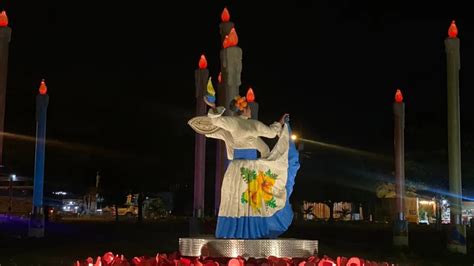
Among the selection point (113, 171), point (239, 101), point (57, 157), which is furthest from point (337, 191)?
point (239, 101)

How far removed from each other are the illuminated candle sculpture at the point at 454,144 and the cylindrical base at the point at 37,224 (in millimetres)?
12494

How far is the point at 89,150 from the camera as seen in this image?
102 ft

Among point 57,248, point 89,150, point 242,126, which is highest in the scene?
point 89,150

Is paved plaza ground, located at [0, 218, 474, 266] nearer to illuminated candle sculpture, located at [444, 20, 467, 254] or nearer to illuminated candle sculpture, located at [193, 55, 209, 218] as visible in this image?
illuminated candle sculpture, located at [444, 20, 467, 254]

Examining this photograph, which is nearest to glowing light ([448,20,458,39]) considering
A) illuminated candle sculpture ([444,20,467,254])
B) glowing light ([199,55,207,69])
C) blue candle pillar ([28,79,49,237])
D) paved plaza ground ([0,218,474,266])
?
illuminated candle sculpture ([444,20,467,254])

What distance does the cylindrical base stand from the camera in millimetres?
20578

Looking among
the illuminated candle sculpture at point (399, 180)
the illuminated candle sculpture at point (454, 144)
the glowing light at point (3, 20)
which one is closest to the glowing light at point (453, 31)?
the illuminated candle sculpture at point (454, 144)

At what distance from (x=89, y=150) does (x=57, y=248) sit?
46.1 feet

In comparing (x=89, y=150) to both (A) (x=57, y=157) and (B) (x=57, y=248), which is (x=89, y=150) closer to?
(A) (x=57, y=157)

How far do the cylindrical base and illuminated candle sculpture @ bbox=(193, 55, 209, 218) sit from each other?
6156mm

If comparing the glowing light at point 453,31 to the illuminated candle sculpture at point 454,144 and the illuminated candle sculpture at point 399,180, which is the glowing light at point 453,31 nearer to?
the illuminated candle sculpture at point 454,144

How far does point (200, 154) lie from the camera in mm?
17578

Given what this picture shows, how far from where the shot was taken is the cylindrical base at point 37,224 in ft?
67.5

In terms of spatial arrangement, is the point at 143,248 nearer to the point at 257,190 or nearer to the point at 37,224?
the point at 37,224
